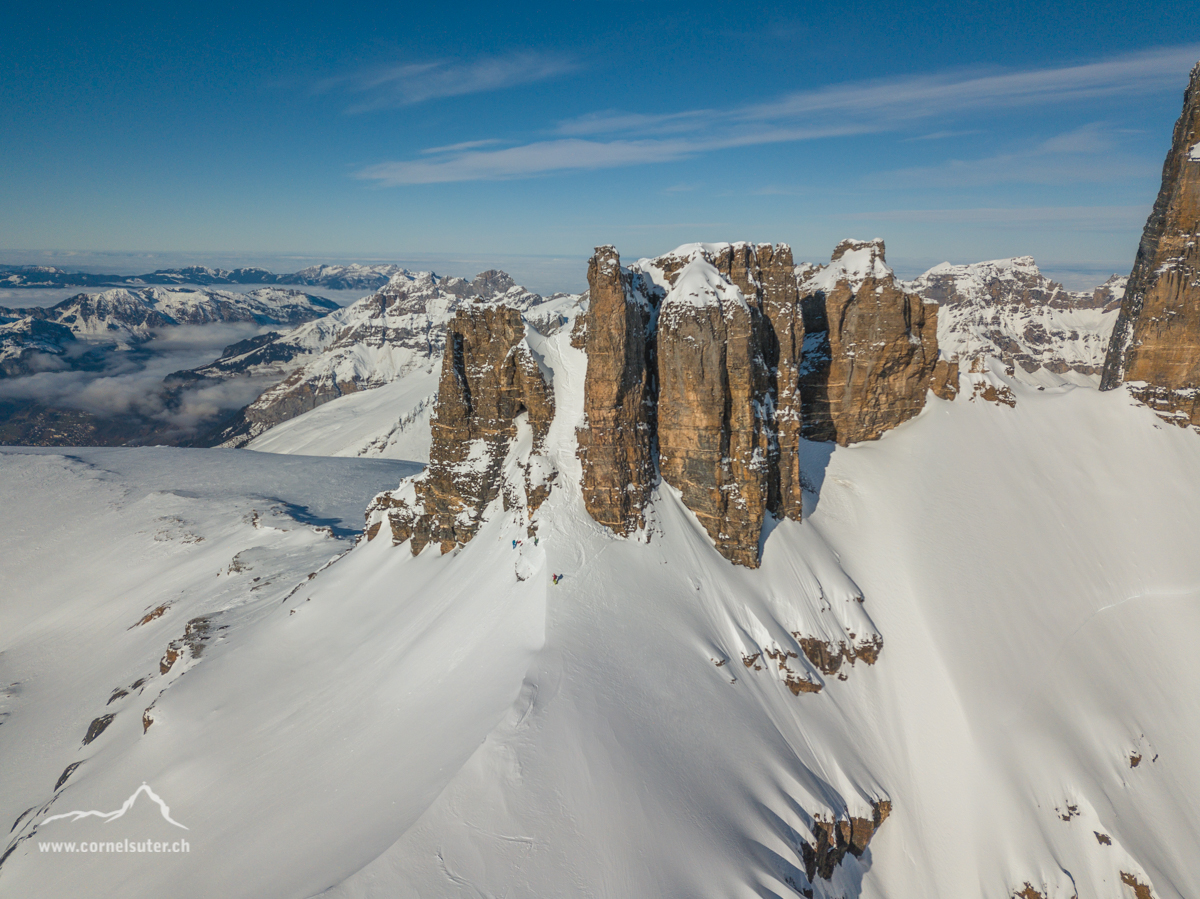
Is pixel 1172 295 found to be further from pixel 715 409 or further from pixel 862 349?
pixel 715 409

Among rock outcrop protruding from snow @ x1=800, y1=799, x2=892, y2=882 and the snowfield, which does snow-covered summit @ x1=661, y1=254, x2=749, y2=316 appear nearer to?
the snowfield

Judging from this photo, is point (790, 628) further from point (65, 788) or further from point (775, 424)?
point (65, 788)

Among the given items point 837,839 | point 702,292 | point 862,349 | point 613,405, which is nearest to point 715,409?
point 613,405

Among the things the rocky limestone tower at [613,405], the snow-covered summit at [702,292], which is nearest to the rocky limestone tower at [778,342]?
the snow-covered summit at [702,292]

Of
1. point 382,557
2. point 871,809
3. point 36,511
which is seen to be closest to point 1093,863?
point 871,809

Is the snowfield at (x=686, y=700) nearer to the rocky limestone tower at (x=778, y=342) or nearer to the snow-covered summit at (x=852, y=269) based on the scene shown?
the rocky limestone tower at (x=778, y=342)

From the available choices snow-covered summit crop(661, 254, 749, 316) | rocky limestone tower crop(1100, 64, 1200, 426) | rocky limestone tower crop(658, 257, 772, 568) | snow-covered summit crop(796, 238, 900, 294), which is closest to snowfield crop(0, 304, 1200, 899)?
rocky limestone tower crop(658, 257, 772, 568)
